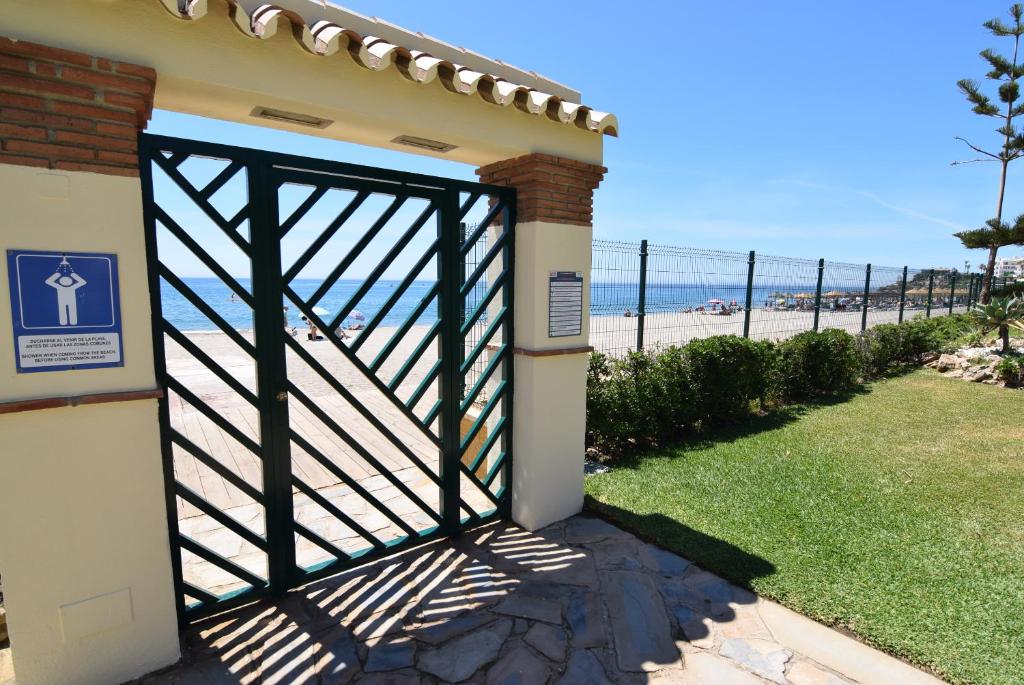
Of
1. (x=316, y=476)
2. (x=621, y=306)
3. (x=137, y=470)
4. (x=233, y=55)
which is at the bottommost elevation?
(x=316, y=476)

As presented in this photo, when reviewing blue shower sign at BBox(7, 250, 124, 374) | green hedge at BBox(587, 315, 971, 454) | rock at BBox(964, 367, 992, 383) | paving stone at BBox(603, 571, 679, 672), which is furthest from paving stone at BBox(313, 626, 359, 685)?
rock at BBox(964, 367, 992, 383)

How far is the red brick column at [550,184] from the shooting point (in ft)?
13.1

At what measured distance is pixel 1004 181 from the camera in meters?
16.5

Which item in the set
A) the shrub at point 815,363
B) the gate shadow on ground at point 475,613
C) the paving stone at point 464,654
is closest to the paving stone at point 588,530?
the gate shadow on ground at point 475,613

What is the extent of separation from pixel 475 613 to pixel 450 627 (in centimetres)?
19

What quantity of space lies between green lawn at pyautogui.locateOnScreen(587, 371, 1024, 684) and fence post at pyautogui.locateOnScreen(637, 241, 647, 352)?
1625 millimetres

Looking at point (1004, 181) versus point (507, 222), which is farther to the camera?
point (1004, 181)

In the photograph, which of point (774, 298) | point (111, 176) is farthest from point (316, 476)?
point (774, 298)

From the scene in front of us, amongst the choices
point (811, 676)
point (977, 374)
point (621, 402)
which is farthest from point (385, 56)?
point (977, 374)

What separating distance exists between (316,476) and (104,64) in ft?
13.4

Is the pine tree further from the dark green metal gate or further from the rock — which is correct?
the dark green metal gate

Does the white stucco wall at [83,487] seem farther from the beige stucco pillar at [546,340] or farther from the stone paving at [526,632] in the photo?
the beige stucco pillar at [546,340]

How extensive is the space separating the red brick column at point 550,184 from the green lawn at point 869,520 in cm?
250

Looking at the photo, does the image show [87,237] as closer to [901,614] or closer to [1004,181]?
[901,614]
